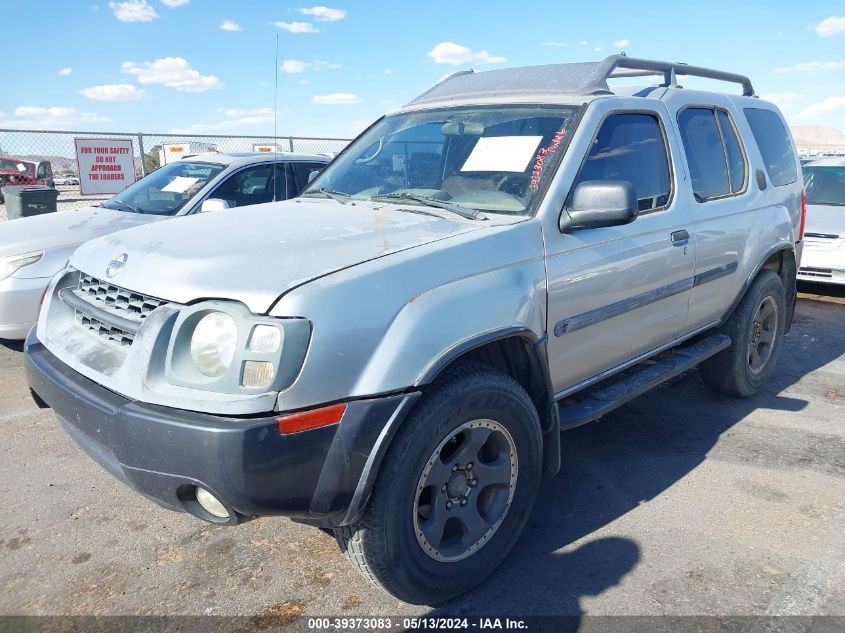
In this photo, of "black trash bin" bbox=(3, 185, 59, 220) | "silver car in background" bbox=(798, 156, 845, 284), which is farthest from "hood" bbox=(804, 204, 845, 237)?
"black trash bin" bbox=(3, 185, 59, 220)

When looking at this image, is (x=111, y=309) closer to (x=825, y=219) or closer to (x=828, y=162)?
(x=825, y=219)

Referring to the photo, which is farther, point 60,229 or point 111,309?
point 60,229

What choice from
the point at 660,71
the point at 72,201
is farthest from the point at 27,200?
the point at 660,71

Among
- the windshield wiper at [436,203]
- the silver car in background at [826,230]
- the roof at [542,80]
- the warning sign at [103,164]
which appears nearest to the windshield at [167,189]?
the roof at [542,80]

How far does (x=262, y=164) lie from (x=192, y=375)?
14.6 feet

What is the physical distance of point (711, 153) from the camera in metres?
4.15

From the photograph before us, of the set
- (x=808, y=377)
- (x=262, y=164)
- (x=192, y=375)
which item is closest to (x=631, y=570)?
(x=192, y=375)

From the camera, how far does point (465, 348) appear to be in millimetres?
2396

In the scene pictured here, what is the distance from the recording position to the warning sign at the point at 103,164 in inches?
439

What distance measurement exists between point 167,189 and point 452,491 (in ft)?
15.3

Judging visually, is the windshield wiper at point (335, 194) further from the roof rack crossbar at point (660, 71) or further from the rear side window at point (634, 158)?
the roof rack crossbar at point (660, 71)

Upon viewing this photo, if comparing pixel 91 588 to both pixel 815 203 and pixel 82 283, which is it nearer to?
pixel 82 283

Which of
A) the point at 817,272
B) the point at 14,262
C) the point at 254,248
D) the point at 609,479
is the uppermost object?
the point at 254,248

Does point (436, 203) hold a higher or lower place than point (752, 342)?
higher
